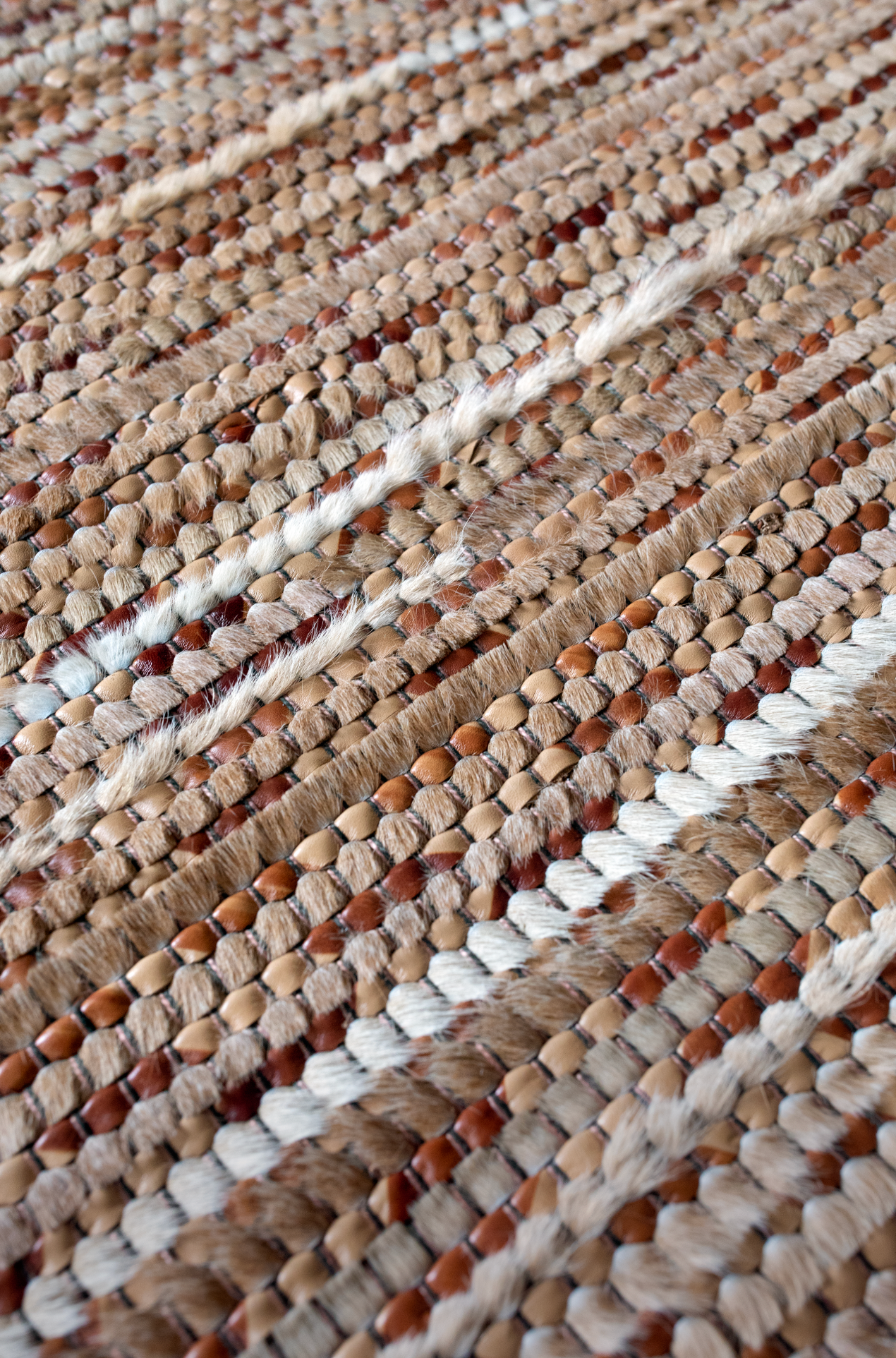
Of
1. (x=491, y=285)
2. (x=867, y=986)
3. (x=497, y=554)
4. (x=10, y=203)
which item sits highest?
(x=10, y=203)

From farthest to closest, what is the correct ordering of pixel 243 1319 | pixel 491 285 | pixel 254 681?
1. pixel 491 285
2. pixel 254 681
3. pixel 243 1319

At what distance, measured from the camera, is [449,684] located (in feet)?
1.51

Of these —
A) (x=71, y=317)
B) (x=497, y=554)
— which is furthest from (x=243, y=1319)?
(x=71, y=317)

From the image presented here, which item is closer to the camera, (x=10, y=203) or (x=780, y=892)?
(x=780, y=892)

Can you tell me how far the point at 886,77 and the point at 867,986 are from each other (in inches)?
23.1

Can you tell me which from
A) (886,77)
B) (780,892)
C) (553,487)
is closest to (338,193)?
(553,487)

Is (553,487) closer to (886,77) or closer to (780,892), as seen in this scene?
(780,892)

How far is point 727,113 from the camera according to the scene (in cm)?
63

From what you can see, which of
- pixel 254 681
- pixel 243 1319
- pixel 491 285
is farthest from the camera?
pixel 491 285

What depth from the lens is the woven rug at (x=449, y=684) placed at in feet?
1.17

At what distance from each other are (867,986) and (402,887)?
7.8 inches

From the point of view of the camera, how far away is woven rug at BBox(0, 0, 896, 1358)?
0.36m

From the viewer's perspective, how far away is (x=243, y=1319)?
341mm

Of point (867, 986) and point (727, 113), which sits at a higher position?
point (727, 113)
